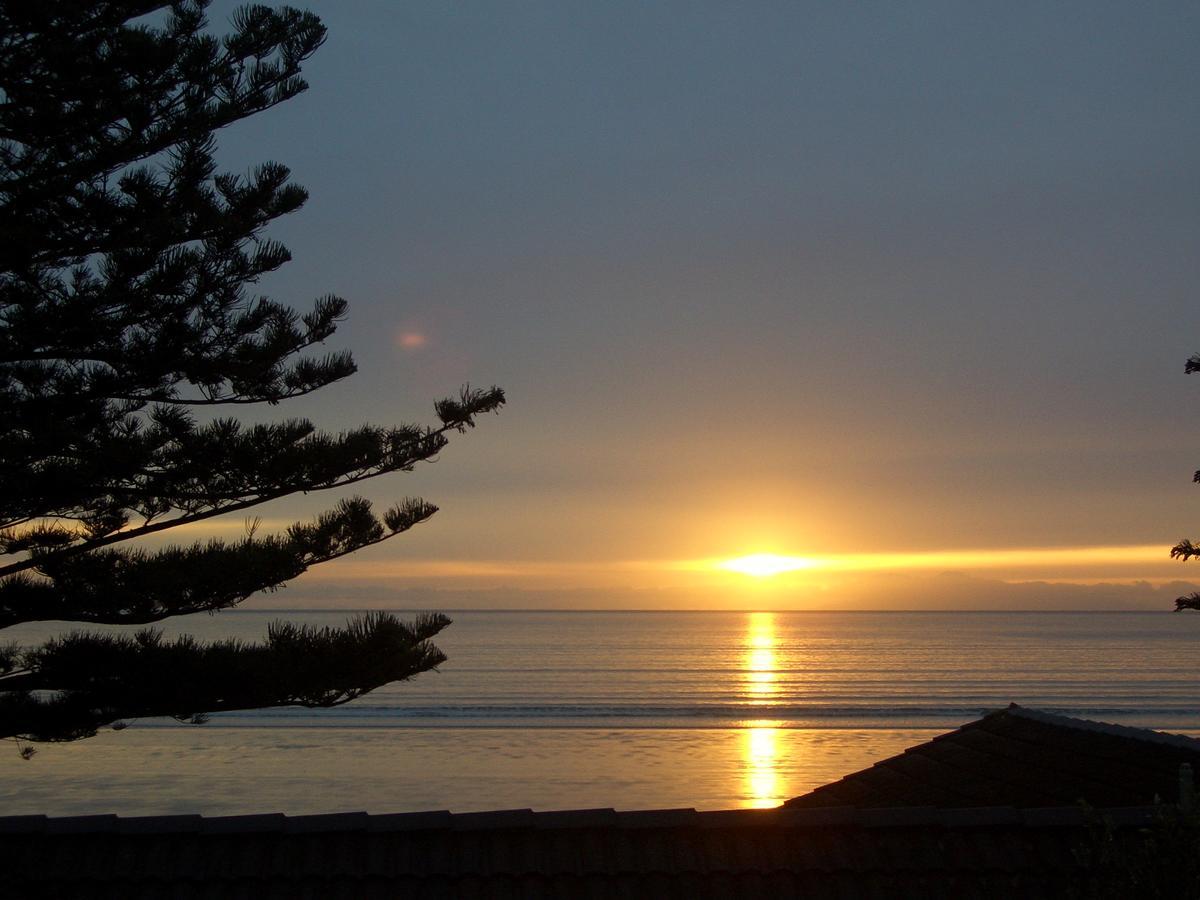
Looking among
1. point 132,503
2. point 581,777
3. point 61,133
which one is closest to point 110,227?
point 61,133

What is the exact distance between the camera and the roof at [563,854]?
5434 millimetres

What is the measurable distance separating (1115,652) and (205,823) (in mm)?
76519

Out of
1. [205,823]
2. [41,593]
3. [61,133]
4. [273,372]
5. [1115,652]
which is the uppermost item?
[61,133]

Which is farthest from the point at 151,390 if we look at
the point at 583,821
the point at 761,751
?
the point at 761,751

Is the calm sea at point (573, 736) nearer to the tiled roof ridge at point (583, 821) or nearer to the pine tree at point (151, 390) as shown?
the pine tree at point (151, 390)

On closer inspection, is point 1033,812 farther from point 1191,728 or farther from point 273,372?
point 1191,728

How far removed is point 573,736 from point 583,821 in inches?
1020

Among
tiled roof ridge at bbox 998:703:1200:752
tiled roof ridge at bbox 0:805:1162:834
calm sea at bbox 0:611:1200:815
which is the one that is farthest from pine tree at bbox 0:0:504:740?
calm sea at bbox 0:611:1200:815

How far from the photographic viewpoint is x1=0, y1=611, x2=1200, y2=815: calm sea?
73.0ft

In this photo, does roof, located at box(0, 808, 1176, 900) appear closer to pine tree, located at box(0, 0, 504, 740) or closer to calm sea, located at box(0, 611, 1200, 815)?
pine tree, located at box(0, 0, 504, 740)

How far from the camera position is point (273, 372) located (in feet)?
30.4

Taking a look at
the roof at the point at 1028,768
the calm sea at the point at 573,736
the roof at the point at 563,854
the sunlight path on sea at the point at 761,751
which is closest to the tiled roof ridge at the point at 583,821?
the roof at the point at 563,854

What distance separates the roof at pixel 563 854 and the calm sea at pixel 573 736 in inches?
625

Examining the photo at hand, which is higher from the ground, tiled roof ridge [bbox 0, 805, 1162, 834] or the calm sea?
tiled roof ridge [bbox 0, 805, 1162, 834]
